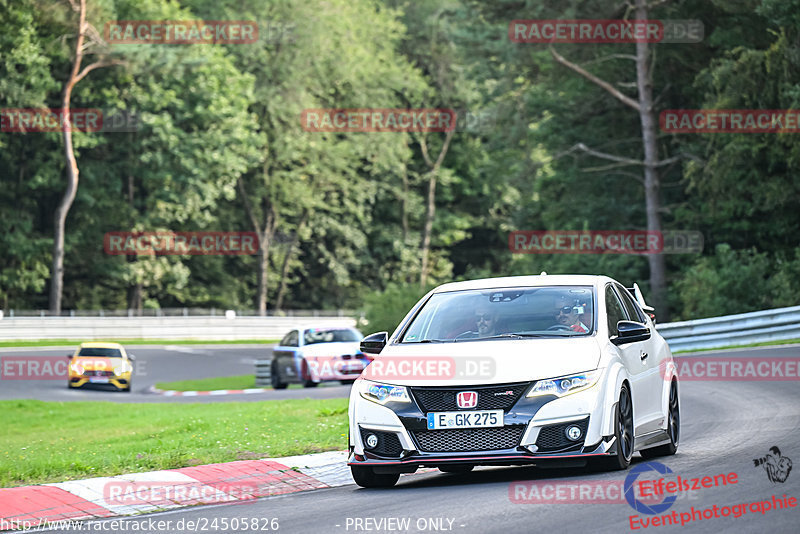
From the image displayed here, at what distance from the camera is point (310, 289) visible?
3263 inches

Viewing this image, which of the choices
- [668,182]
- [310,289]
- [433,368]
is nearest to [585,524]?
[433,368]

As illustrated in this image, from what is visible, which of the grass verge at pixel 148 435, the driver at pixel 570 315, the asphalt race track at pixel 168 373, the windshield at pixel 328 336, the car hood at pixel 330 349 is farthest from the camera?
the windshield at pixel 328 336

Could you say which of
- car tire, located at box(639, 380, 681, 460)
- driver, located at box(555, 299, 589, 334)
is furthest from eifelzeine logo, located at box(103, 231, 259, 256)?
driver, located at box(555, 299, 589, 334)

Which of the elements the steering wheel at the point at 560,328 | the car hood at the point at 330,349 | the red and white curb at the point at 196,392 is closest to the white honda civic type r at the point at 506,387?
the steering wheel at the point at 560,328

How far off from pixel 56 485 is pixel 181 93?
57192 millimetres

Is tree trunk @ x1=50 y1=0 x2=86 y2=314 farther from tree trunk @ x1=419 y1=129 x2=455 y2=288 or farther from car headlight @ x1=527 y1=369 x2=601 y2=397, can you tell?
car headlight @ x1=527 y1=369 x2=601 y2=397

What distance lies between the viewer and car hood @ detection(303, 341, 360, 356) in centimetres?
3100

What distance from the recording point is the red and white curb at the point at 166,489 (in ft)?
31.4

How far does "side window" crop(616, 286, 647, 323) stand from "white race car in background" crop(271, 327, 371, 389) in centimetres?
1832

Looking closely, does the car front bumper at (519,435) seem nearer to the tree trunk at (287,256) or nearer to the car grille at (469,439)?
the car grille at (469,439)

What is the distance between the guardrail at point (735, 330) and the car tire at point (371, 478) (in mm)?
19911

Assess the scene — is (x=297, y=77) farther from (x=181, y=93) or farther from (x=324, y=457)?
(x=324, y=457)

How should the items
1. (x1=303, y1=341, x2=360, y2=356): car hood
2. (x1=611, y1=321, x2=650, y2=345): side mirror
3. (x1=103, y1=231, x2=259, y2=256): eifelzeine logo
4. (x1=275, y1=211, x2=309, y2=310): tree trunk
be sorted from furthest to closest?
(x1=275, y1=211, x2=309, y2=310): tree trunk, (x1=103, y1=231, x2=259, y2=256): eifelzeine logo, (x1=303, y1=341, x2=360, y2=356): car hood, (x1=611, y1=321, x2=650, y2=345): side mirror

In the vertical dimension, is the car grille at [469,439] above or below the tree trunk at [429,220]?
below
